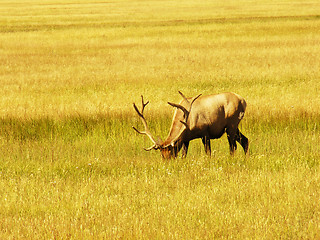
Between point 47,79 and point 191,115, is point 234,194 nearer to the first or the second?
point 191,115

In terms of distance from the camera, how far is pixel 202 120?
858 cm

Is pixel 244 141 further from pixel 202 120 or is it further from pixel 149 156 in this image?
pixel 149 156

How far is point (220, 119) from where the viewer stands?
28.6 feet

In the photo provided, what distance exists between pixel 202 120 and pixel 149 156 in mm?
1357

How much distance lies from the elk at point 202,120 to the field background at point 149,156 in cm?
37

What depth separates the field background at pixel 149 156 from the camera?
5.91 metres

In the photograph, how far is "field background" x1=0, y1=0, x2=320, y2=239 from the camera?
5.91 meters

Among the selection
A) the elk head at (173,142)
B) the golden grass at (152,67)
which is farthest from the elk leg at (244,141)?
the golden grass at (152,67)

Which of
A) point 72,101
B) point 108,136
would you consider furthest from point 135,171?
point 72,101

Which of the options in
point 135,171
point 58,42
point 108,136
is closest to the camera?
point 135,171

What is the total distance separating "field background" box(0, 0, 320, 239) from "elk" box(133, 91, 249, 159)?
37cm

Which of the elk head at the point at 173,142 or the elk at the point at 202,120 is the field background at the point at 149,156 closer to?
the elk head at the point at 173,142

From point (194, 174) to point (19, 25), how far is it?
40650 mm

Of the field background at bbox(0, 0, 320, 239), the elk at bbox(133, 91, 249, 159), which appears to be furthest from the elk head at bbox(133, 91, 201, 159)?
the field background at bbox(0, 0, 320, 239)
